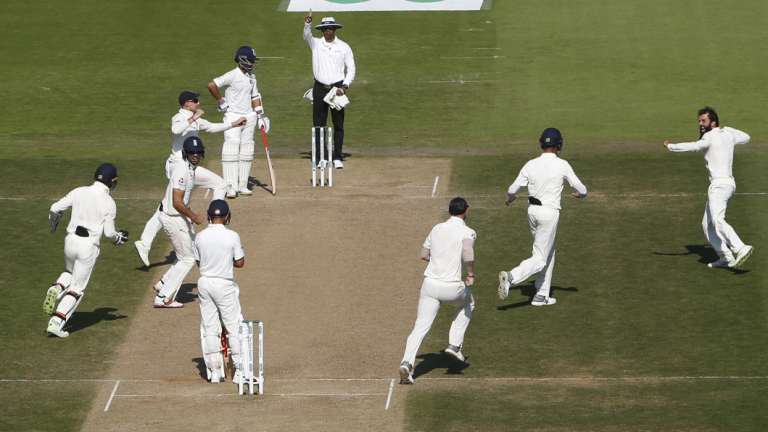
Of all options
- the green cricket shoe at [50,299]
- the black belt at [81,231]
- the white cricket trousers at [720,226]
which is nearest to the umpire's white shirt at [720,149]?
the white cricket trousers at [720,226]

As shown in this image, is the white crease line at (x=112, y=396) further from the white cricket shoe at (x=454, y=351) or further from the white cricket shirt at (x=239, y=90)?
the white cricket shirt at (x=239, y=90)

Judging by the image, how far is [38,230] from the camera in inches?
981

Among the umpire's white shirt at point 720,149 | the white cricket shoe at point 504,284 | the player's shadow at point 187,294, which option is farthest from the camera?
the umpire's white shirt at point 720,149

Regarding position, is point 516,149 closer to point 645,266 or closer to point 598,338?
point 645,266

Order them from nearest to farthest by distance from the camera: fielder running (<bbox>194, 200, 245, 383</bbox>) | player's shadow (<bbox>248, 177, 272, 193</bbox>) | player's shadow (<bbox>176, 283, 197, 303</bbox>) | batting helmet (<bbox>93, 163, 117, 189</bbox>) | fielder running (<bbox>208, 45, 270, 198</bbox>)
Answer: fielder running (<bbox>194, 200, 245, 383</bbox>) < batting helmet (<bbox>93, 163, 117, 189</bbox>) < player's shadow (<bbox>176, 283, 197, 303</bbox>) < fielder running (<bbox>208, 45, 270, 198</bbox>) < player's shadow (<bbox>248, 177, 272, 193</bbox>)

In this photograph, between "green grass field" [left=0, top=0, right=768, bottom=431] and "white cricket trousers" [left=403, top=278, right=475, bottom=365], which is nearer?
"white cricket trousers" [left=403, top=278, right=475, bottom=365]

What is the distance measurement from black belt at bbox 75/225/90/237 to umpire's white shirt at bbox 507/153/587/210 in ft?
18.6

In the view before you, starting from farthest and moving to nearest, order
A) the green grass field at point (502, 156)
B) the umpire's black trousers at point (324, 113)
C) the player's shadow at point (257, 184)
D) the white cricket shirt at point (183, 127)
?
the umpire's black trousers at point (324, 113) < the player's shadow at point (257, 184) < the white cricket shirt at point (183, 127) < the green grass field at point (502, 156)

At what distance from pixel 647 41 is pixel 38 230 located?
58.9 ft

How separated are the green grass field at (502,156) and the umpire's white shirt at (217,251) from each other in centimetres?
223

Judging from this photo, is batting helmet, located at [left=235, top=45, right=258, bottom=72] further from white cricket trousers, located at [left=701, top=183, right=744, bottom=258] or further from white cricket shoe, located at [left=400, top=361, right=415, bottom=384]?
white cricket shoe, located at [left=400, top=361, right=415, bottom=384]

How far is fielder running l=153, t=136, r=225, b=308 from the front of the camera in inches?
821

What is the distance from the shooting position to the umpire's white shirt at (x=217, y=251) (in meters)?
18.0

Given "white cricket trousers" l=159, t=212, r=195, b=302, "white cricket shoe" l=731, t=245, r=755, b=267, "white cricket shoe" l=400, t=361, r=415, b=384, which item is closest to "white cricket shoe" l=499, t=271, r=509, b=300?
"white cricket shoe" l=400, t=361, r=415, b=384
